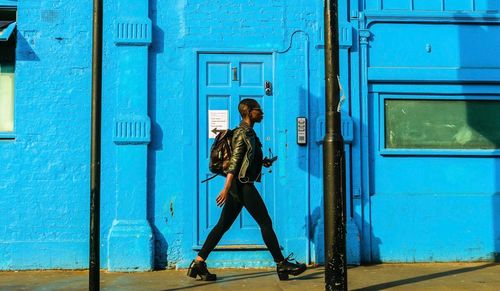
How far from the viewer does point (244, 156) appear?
6.24m

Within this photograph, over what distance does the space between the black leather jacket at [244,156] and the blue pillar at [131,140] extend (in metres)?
1.37

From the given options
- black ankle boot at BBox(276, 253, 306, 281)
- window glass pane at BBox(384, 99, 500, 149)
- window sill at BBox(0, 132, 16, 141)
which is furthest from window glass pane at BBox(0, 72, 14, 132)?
window glass pane at BBox(384, 99, 500, 149)

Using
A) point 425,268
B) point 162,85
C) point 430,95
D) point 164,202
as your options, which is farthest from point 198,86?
point 425,268

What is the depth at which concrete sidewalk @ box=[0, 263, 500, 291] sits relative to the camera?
20.2 feet

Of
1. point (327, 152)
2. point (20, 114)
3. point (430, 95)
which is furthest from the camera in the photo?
point (430, 95)

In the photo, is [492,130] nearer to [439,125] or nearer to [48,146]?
[439,125]

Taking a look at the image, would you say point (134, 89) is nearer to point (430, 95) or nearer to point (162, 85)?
point (162, 85)

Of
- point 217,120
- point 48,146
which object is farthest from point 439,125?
point 48,146

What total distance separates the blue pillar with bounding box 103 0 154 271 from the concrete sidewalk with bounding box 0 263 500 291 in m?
0.32

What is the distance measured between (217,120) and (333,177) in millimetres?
2266

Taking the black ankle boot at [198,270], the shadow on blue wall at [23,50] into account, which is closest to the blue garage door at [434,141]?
the black ankle boot at [198,270]

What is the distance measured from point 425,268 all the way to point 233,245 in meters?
A: 2.29

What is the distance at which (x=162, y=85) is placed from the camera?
730 centimetres

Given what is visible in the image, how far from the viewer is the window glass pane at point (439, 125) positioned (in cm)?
767
